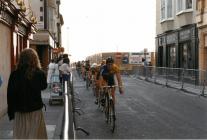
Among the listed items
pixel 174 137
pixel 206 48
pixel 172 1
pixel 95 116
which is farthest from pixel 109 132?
pixel 172 1

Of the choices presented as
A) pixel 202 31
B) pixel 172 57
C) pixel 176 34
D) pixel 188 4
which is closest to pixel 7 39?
pixel 202 31

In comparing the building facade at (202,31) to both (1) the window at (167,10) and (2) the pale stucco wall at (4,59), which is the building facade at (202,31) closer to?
(1) the window at (167,10)

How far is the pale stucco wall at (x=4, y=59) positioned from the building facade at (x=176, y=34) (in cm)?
1833

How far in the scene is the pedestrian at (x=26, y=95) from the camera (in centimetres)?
709

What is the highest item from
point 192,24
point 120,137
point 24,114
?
point 192,24

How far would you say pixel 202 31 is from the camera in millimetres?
31531

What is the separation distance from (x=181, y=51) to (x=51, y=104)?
20.5 m

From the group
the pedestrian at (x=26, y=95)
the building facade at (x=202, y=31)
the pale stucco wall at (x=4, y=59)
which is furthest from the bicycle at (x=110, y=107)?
the building facade at (x=202, y=31)

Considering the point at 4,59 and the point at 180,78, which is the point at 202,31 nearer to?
Result: the point at 180,78

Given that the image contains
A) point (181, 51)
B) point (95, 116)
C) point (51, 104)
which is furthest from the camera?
point (181, 51)

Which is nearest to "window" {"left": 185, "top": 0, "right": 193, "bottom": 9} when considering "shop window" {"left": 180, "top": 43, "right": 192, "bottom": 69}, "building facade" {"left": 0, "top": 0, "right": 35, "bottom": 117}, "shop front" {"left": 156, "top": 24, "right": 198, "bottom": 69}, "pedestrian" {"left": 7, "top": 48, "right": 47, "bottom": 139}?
"shop front" {"left": 156, "top": 24, "right": 198, "bottom": 69}

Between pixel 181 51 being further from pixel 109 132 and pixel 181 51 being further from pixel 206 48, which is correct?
pixel 109 132

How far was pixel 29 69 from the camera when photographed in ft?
23.3

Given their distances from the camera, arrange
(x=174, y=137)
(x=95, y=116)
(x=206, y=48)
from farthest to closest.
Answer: (x=206, y=48), (x=95, y=116), (x=174, y=137)
